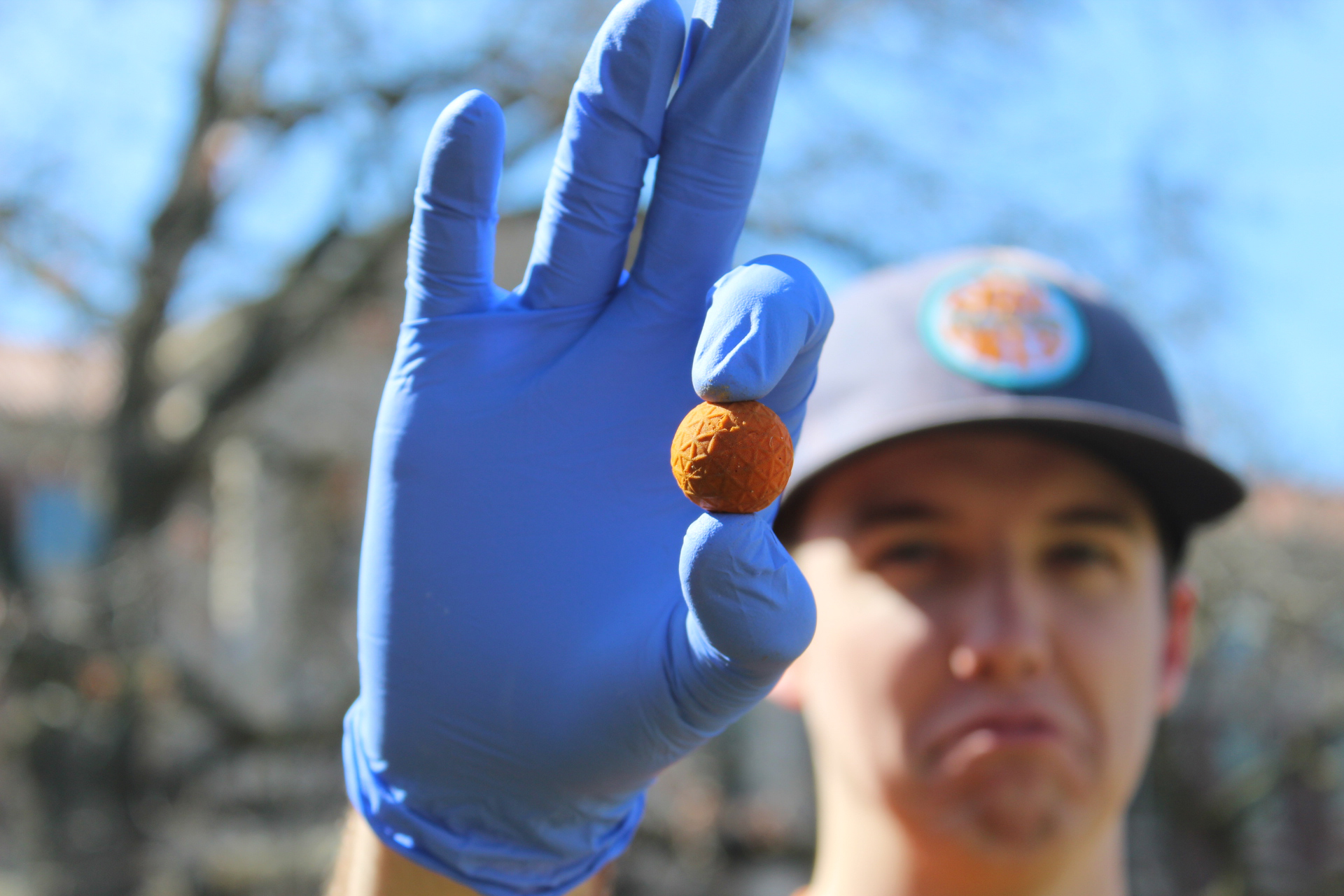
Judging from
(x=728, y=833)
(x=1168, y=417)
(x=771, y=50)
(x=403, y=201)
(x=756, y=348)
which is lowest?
(x=728, y=833)

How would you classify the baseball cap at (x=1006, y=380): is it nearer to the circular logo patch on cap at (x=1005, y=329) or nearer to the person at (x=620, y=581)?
the circular logo patch on cap at (x=1005, y=329)

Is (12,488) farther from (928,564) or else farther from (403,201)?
(928,564)

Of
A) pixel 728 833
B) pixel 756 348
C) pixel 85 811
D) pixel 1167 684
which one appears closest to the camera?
pixel 756 348

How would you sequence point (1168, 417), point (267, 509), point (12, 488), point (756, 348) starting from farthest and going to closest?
1. point (12, 488)
2. point (267, 509)
3. point (1168, 417)
4. point (756, 348)

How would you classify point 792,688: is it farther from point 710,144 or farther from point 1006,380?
point 710,144

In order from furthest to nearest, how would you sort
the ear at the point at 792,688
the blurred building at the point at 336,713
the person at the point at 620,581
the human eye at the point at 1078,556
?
the blurred building at the point at 336,713 < the ear at the point at 792,688 < the human eye at the point at 1078,556 < the person at the point at 620,581

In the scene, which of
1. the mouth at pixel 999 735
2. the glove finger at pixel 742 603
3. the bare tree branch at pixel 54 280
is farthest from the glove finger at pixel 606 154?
the bare tree branch at pixel 54 280

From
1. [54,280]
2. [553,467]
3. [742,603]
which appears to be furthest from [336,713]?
[742,603]

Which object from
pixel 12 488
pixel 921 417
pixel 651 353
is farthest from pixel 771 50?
pixel 12 488
